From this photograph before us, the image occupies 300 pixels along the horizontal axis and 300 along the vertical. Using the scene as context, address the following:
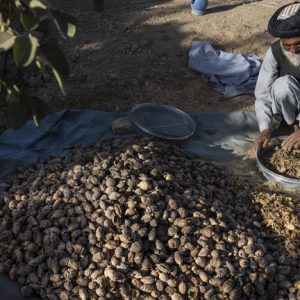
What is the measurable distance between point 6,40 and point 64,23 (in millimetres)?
143

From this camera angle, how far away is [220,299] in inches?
95.3

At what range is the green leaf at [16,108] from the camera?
1217 mm

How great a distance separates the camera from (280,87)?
3.59 m

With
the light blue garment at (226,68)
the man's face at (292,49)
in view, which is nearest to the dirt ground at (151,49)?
the light blue garment at (226,68)

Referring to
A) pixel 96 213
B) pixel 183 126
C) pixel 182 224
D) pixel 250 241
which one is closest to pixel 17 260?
pixel 96 213

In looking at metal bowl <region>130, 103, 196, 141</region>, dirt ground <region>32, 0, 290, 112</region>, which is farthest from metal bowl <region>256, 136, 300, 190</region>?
dirt ground <region>32, 0, 290, 112</region>

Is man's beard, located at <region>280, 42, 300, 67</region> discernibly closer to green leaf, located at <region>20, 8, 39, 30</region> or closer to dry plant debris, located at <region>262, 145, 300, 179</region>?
dry plant debris, located at <region>262, 145, 300, 179</region>

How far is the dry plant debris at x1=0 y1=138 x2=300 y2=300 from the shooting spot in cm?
243

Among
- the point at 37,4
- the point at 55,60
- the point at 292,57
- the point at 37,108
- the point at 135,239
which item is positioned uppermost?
the point at 37,4

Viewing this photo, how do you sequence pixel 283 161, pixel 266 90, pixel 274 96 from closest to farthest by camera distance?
pixel 283 161 < pixel 274 96 < pixel 266 90

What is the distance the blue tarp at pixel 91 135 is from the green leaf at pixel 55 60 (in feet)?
7.57

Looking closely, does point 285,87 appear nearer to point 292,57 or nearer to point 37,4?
point 292,57

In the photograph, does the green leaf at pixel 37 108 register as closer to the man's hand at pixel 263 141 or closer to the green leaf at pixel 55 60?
the green leaf at pixel 55 60

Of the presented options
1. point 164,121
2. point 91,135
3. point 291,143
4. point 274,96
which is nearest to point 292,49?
point 274,96
